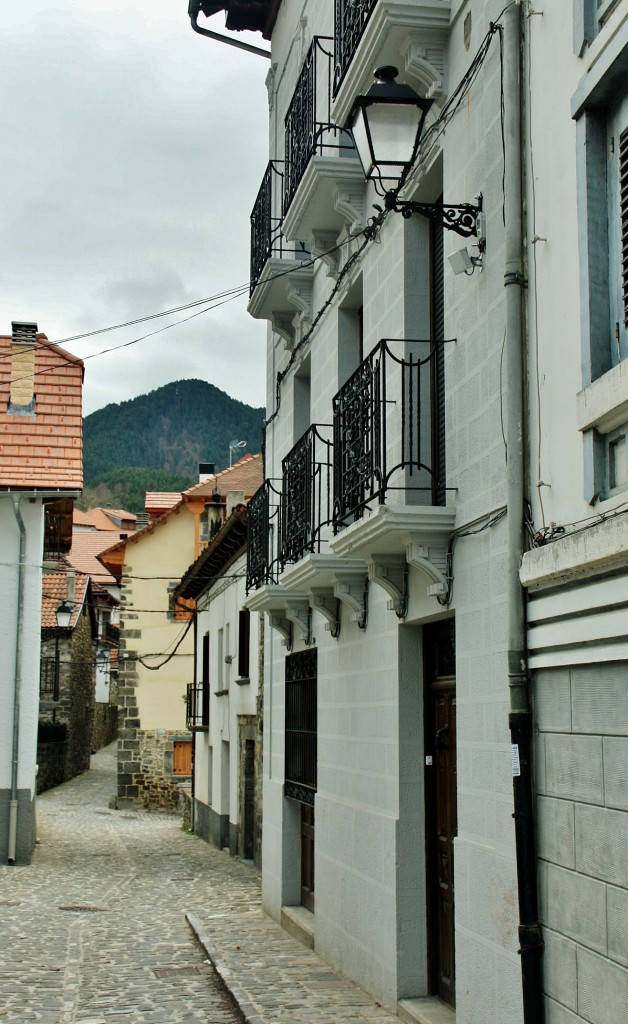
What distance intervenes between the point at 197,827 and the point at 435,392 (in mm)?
18530

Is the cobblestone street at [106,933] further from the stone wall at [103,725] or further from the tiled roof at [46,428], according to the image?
the stone wall at [103,725]

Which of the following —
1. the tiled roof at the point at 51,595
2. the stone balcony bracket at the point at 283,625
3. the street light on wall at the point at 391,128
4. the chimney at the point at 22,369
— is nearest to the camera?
the street light on wall at the point at 391,128

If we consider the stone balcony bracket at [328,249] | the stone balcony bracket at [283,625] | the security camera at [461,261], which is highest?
the stone balcony bracket at [328,249]

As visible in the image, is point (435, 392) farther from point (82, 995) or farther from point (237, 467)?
point (237, 467)

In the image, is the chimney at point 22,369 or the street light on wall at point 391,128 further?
the chimney at point 22,369

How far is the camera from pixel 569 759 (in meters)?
5.06

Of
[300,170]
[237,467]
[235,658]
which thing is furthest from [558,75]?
[237,467]

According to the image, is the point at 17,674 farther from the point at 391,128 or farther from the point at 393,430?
the point at 391,128

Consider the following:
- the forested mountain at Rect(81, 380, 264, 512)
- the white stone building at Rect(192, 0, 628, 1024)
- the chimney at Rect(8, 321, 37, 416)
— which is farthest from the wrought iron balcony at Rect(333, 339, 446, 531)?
the forested mountain at Rect(81, 380, 264, 512)

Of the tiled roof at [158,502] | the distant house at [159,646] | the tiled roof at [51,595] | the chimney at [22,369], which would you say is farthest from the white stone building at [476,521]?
the tiled roof at [158,502]

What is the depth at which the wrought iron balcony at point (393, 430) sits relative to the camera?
7.38 metres

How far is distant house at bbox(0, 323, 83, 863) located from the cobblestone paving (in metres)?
1.19

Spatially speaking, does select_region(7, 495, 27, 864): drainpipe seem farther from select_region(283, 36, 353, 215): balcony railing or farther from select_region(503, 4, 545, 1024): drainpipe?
select_region(503, 4, 545, 1024): drainpipe

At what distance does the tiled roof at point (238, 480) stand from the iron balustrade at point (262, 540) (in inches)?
658
